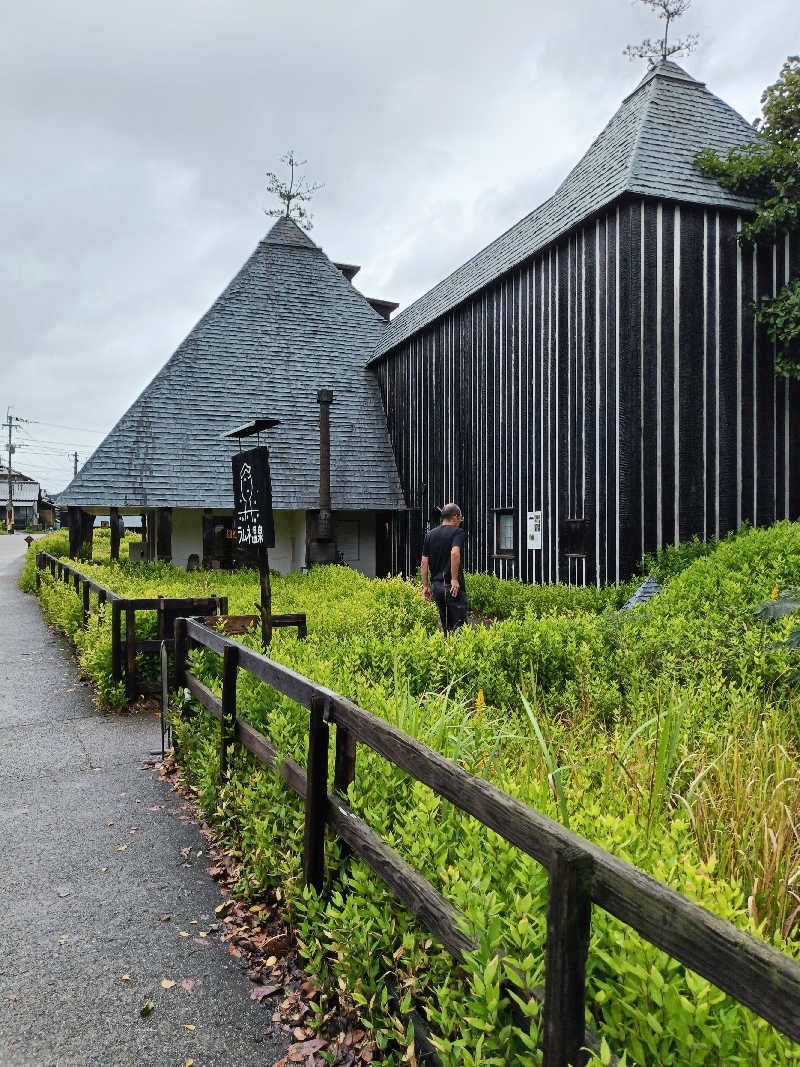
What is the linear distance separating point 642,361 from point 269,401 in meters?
11.1

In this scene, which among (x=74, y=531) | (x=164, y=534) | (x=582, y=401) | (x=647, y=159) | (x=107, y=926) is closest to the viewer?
(x=107, y=926)

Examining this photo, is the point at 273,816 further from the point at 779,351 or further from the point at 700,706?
the point at 779,351

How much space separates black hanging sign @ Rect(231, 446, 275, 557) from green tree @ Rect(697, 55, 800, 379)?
8.48m

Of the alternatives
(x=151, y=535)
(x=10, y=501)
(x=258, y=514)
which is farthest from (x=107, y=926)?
(x=10, y=501)

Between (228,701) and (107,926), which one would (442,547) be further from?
(107,926)

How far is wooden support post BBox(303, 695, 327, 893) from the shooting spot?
10.0 ft

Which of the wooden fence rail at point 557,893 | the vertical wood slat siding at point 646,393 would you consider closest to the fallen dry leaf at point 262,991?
the wooden fence rail at point 557,893

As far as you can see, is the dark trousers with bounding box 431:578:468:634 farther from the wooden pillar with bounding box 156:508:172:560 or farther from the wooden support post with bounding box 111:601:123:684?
the wooden pillar with bounding box 156:508:172:560

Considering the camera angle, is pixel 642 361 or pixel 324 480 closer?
pixel 642 361

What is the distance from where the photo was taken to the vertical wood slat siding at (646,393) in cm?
1059

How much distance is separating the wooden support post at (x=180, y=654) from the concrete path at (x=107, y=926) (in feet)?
2.41

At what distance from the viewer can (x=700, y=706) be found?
4.36 meters

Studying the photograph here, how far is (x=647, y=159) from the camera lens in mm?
10898

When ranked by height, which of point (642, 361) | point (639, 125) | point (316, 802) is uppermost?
point (639, 125)
